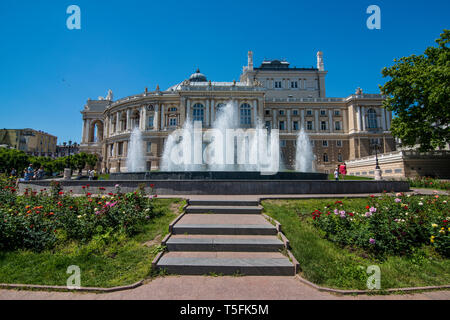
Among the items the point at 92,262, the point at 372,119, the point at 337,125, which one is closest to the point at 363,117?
the point at 372,119

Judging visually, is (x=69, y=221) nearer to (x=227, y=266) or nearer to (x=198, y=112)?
(x=227, y=266)

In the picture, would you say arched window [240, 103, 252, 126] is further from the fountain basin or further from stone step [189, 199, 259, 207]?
stone step [189, 199, 259, 207]

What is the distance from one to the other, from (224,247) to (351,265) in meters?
2.97

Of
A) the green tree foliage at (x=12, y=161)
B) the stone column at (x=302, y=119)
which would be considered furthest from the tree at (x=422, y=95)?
the green tree foliage at (x=12, y=161)

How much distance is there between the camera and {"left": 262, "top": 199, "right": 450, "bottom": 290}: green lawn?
461 centimetres

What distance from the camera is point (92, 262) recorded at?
17.2 ft

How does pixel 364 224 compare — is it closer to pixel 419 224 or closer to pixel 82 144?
pixel 419 224

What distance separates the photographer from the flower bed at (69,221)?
5.91 m

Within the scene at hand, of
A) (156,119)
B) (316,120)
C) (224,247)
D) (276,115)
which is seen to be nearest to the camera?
(224,247)

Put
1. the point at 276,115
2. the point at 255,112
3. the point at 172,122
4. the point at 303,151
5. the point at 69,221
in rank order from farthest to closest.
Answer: the point at 276,115, the point at 172,122, the point at 303,151, the point at 255,112, the point at 69,221

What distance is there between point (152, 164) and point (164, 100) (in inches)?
601

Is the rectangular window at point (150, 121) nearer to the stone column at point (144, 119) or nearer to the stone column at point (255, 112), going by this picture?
the stone column at point (144, 119)

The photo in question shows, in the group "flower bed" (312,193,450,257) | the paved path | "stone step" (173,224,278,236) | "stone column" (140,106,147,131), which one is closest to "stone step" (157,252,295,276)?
the paved path

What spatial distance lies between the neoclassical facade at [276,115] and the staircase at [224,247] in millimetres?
43654
